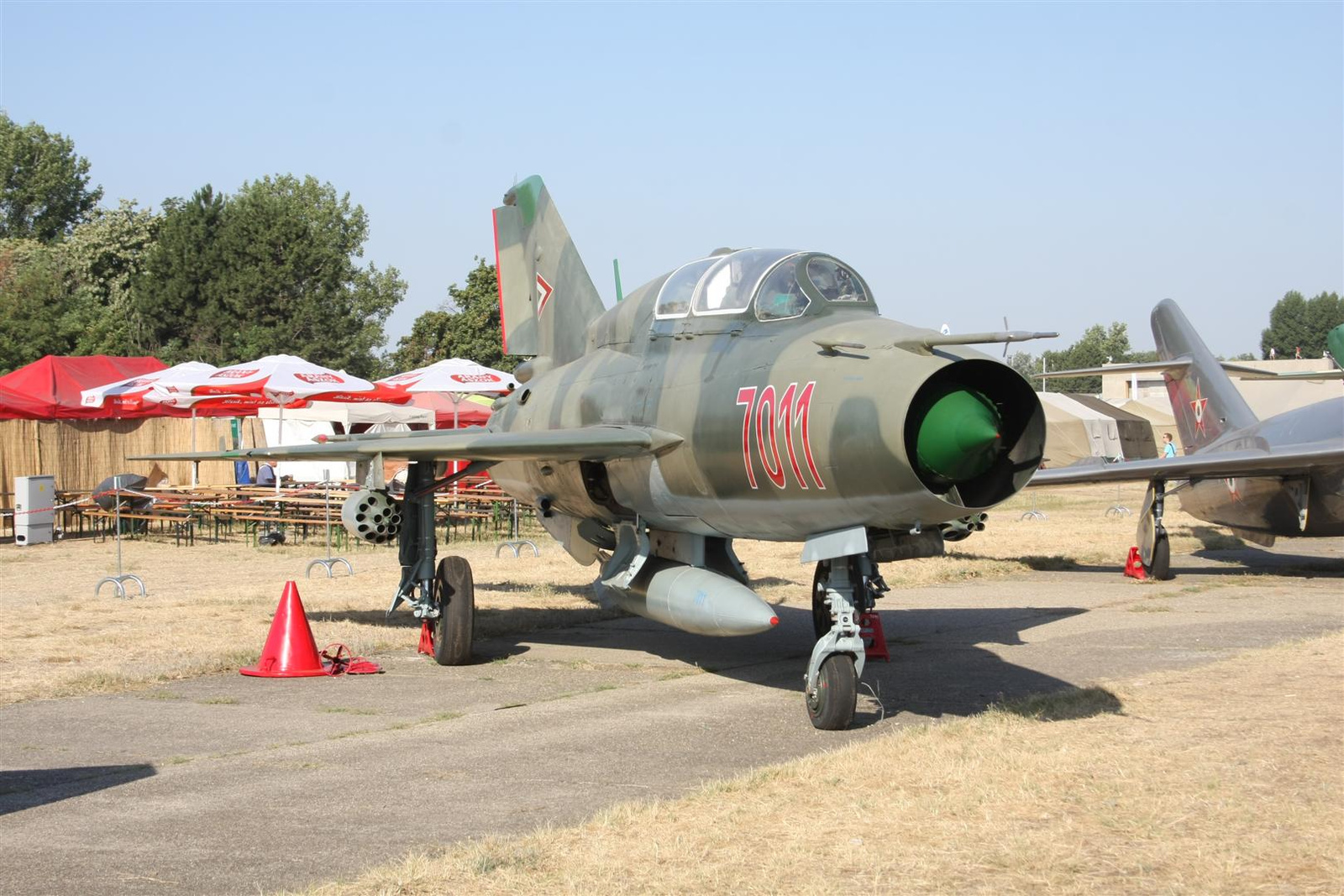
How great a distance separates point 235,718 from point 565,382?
15.3ft

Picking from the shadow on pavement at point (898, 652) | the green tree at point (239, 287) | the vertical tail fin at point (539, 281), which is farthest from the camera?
the green tree at point (239, 287)

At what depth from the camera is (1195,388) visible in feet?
68.5

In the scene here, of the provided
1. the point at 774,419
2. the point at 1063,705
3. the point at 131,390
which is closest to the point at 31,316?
the point at 131,390

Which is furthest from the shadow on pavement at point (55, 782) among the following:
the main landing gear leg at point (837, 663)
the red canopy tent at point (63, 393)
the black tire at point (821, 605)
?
the red canopy tent at point (63, 393)

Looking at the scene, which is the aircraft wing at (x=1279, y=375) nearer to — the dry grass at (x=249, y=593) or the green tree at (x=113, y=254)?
the dry grass at (x=249, y=593)

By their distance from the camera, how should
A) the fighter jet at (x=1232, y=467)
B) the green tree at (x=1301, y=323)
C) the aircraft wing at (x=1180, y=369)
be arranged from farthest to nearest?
the green tree at (x=1301, y=323), the fighter jet at (x=1232, y=467), the aircraft wing at (x=1180, y=369)

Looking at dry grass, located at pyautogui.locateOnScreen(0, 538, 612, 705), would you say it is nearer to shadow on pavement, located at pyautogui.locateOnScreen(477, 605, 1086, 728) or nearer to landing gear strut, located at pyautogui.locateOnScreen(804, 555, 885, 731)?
shadow on pavement, located at pyautogui.locateOnScreen(477, 605, 1086, 728)

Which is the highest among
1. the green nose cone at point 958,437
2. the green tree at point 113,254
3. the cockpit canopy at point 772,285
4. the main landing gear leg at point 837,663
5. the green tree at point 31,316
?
Result: the green tree at point 113,254

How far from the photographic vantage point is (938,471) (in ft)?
24.6

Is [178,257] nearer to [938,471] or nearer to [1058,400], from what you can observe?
[1058,400]

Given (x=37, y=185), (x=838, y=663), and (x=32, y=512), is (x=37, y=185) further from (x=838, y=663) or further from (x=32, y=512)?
(x=838, y=663)

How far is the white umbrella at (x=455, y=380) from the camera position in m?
25.5

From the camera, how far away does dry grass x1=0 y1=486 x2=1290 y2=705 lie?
11688mm

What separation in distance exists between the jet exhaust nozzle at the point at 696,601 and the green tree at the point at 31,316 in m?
47.8
